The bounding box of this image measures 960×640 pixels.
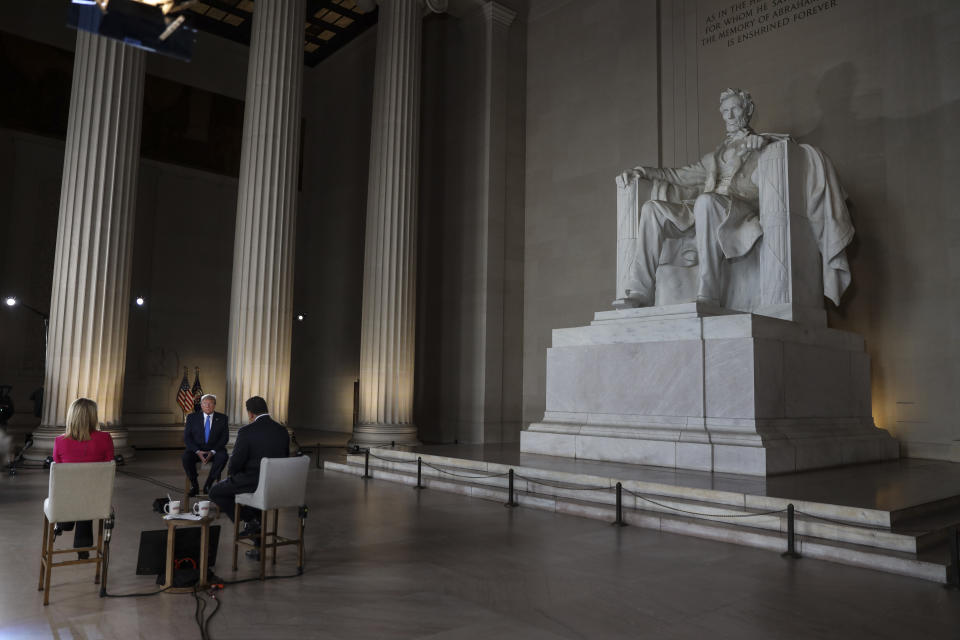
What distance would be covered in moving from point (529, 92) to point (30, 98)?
10479mm

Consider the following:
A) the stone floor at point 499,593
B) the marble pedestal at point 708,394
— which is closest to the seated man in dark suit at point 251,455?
the stone floor at point 499,593

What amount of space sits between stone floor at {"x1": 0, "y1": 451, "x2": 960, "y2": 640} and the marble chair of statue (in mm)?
3659

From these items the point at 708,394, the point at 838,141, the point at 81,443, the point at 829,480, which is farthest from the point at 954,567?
the point at 838,141

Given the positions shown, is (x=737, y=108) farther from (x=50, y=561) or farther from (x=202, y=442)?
(x=50, y=561)

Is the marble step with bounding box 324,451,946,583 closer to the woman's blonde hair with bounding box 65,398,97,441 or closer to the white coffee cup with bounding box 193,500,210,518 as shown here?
the white coffee cup with bounding box 193,500,210,518

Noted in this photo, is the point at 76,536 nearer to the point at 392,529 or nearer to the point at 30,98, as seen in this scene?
the point at 392,529

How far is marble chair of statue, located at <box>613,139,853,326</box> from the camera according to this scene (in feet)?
25.4

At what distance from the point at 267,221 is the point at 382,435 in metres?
4.04

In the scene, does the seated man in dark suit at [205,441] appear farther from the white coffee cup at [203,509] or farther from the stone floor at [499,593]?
the white coffee cup at [203,509]

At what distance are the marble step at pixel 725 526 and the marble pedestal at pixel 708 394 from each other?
1.13m

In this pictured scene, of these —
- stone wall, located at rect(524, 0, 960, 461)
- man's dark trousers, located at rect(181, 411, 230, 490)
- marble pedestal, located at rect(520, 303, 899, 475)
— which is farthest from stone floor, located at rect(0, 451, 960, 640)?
stone wall, located at rect(524, 0, 960, 461)

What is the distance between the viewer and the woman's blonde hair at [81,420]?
14.9 ft

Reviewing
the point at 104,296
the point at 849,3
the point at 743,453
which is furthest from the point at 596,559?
the point at 849,3

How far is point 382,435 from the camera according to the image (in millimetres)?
12125
